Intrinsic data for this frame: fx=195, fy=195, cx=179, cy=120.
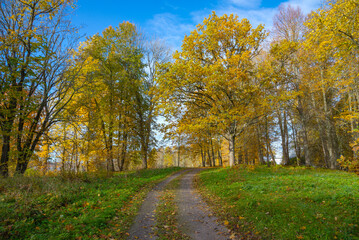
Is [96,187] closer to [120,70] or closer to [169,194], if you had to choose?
[169,194]

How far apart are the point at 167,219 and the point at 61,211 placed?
3466 millimetres

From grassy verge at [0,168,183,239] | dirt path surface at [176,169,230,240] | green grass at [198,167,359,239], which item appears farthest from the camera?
dirt path surface at [176,169,230,240]

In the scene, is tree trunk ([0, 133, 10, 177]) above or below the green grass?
above

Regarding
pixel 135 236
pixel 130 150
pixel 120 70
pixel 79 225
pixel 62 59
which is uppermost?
pixel 120 70

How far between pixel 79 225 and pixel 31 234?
1.07 metres

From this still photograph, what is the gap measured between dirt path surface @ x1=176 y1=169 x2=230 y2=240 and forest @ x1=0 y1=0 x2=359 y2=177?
6762 millimetres

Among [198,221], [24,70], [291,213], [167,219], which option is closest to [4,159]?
[24,70]

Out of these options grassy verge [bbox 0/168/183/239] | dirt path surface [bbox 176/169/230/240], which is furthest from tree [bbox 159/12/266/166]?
grassy verge [bbox 0/168/183/239]

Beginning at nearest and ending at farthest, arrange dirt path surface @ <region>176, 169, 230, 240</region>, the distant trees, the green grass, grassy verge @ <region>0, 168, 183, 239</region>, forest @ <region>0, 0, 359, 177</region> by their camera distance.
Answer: the green grass → grassy verge @ <region>0, 168, 183, 239</region> → dirt path surface @ <region>176, 169, 230, 240</region> → forest @ <region>0, 0, 359, 177</region> → the distant trees

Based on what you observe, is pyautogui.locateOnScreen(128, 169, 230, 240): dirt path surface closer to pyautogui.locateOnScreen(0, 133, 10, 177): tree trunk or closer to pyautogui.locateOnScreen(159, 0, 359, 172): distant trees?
pyautogui.locateOnScreen(159, 0, 359, 172): distant trees

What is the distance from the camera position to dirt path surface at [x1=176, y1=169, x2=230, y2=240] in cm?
546

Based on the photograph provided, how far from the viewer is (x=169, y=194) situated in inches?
399

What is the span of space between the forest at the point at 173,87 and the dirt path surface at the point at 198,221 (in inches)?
266

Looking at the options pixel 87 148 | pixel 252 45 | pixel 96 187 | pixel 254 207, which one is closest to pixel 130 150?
pixel 87 148
